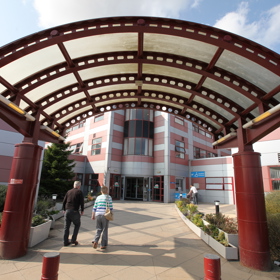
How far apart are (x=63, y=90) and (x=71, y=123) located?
2165 millimetres

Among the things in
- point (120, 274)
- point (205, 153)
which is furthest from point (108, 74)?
point (205, 153)

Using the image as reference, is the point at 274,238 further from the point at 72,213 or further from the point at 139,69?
the point at 139,69

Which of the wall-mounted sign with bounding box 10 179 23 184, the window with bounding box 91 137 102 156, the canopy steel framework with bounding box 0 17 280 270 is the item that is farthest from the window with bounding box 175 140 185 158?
the wall-mounted sign with bounding box 10 179 23 184

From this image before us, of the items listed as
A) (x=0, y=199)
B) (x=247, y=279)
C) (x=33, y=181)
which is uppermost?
(x=33, y=181)

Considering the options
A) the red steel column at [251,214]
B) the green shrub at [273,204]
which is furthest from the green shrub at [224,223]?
the green shrub at [273,204]

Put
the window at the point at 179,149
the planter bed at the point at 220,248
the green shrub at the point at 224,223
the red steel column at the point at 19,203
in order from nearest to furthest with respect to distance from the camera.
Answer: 1. the red steel column at the point at 19,203
2. the planter bed at the point at 220,248
3. the green shrub at the point at 224,223
4. the window at the point at 179,149

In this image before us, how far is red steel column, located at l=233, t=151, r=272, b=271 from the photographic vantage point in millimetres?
5309

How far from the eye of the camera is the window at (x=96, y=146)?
26359 millimetres

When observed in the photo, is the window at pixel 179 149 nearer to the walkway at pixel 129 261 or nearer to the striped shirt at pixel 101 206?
the walkway at pixel 129 261

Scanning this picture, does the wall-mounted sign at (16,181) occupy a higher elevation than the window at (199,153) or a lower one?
lower

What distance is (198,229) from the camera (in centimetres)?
818

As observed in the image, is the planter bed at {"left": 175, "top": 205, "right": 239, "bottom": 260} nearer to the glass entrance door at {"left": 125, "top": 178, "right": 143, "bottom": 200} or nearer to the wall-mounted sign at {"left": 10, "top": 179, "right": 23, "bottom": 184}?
the wall-mounted sign at {"left": 10, "top": 179, "right": 23, "bottom": 184}

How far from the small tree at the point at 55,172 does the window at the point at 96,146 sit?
18.9 feet

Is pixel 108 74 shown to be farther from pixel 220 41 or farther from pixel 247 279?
pixel 247 279
